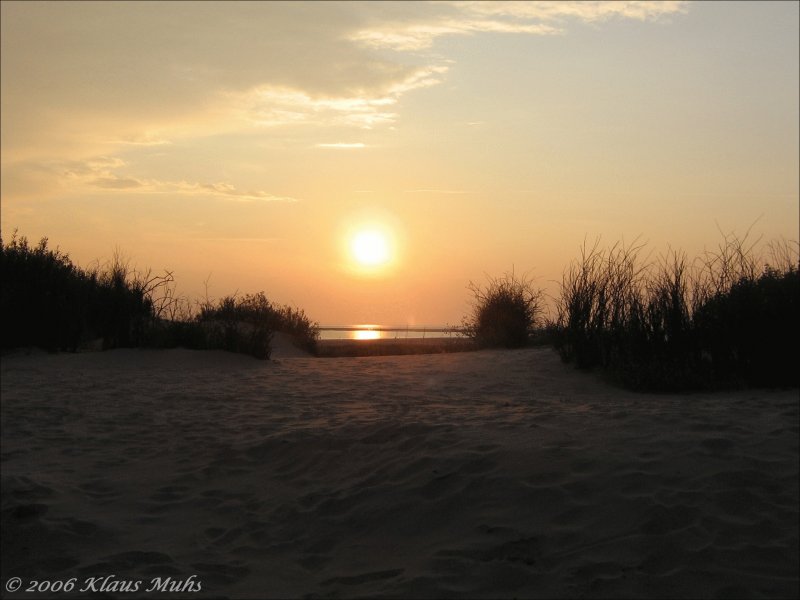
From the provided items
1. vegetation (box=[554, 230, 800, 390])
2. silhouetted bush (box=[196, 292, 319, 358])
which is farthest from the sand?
silhouetted bush (box=[196, 292, 319, 358])

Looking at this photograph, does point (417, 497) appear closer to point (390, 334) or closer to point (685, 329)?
point (685, 329)

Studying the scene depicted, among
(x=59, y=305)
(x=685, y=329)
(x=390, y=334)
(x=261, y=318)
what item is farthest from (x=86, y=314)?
(x=390, y=334)

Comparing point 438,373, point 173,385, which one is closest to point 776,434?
point 438,373

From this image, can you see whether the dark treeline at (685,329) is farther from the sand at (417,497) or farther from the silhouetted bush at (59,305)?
the silhouetted bush at (59,305)

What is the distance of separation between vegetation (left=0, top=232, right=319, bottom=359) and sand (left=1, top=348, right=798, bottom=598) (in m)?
7.04

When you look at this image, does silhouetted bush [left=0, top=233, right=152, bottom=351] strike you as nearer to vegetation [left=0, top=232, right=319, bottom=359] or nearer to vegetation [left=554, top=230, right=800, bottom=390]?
vegetation [left=0, top=232, right=319, bottom=359]

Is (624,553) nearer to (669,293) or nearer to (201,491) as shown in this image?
(201,491)

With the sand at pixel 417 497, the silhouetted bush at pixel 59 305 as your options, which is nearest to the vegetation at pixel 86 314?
the silhouetted bush at pixel 59 305

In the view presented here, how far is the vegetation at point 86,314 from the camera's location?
1619 cm

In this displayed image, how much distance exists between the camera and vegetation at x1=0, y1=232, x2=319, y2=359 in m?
16.2

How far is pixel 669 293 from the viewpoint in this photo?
38.4ft

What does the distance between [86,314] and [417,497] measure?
45.4ft

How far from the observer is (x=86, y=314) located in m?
17.2

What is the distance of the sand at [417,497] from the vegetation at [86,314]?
7.04 metres
